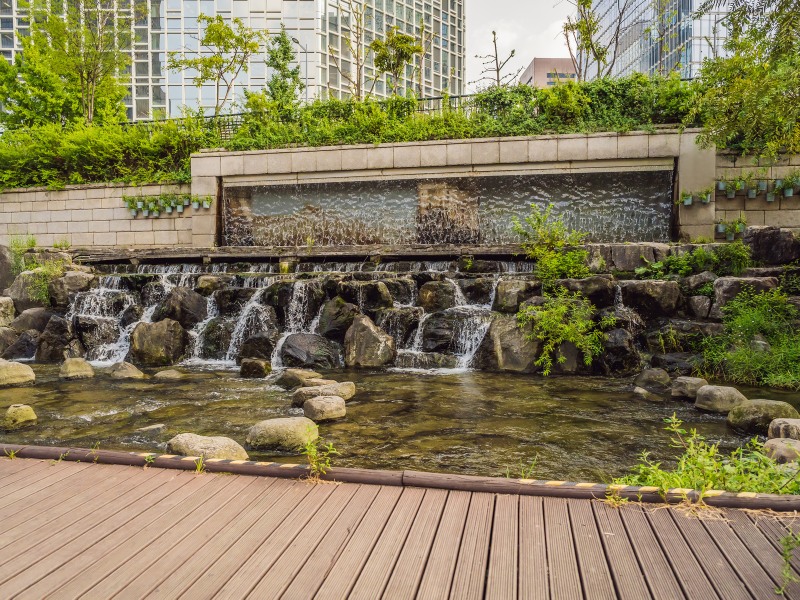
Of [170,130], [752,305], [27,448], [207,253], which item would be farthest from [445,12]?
[27,448]

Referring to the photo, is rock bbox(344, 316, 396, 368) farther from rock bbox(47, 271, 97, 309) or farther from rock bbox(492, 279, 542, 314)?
rock bbox(47, 271, 97, 309)

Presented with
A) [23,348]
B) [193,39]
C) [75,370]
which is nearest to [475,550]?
[75,370]

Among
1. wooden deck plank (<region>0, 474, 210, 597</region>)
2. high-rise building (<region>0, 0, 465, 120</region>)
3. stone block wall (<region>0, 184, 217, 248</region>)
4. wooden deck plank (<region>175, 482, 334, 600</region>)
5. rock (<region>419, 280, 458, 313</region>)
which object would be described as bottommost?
wooden deck plank (<region>0, 474, 210, 597</region>)

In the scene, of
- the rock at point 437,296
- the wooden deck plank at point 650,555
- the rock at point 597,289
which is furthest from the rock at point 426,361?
the wooden deck plank at point 650,555

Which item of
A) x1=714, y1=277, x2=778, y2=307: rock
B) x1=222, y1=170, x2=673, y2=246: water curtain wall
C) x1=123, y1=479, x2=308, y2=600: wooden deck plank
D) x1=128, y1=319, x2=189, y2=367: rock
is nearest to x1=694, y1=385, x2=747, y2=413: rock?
x1=714, y1=277, x2=778, y2=307: rock

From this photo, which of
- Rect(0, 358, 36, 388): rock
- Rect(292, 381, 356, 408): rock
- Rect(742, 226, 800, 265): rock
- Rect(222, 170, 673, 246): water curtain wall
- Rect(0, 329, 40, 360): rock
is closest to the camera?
Rect(292, 381, 356, 408): rock

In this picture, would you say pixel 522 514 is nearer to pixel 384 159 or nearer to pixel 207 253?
pixel 207 253

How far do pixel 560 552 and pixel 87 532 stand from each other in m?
2.36

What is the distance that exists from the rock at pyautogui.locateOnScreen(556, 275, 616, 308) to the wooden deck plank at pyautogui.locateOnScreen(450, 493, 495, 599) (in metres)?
7.42

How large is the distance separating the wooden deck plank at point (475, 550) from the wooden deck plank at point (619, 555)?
549 mm

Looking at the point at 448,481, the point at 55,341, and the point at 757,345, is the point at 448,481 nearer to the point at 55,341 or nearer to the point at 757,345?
the point at 757,345

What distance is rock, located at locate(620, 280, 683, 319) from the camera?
9.92m

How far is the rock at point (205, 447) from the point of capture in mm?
4562

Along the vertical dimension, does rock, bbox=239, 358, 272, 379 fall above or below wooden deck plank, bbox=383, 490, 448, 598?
below
